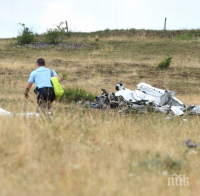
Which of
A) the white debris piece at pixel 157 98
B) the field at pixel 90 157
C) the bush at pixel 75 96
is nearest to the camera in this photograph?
the field at pixel 90 157

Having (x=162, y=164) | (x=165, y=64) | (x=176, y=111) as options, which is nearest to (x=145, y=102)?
(x=176, y=111)

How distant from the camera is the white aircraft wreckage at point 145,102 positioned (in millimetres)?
11078

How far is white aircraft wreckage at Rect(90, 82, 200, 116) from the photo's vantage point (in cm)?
1108

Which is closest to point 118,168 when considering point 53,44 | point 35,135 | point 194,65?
point 35,135

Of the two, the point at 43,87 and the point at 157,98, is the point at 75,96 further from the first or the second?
the point at 43,87

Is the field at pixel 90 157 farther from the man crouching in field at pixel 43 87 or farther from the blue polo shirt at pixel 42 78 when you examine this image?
the blue polo shirt at pixel 42 78

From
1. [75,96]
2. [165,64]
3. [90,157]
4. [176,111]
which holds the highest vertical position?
[90,157]

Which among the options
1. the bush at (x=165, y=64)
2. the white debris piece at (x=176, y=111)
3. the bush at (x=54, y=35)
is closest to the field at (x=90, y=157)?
the white debris piece at (x=176, y=111)

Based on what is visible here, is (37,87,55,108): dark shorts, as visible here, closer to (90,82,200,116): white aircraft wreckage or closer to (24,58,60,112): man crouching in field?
(24,58,60,112): man crouching in field

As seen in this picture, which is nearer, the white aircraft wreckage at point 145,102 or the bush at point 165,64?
the white aircraft wreckage at point 145,102

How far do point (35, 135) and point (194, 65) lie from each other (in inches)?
904

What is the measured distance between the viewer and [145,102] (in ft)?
37.3

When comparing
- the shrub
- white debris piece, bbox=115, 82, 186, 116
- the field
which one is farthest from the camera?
white debris piece, bbox=115, 82, 186, 116

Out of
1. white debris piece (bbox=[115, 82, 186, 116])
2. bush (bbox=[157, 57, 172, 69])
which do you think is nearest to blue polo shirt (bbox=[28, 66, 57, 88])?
white debris piece (bbox=[115, 82, 186, 116])
